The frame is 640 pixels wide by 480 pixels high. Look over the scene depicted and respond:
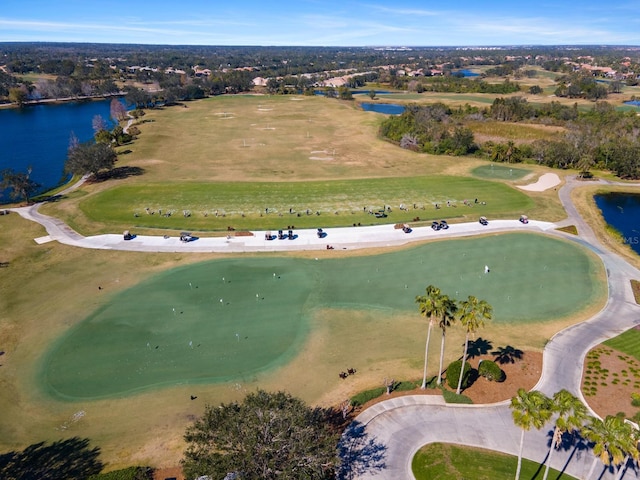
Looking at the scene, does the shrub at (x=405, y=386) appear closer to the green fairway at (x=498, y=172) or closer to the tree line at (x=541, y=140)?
the green fairway at (x=498, y=172)

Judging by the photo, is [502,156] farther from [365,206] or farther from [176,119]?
[176,119]

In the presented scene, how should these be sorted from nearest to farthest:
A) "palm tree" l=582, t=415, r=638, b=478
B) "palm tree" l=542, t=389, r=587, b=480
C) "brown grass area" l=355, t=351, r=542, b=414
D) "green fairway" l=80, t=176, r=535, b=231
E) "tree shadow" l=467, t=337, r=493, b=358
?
1. "palm tree" l=582, t=415, r=638, b=478
2. "palm tree" l=542, t=389, r=587, b=480
3. "brown grass area" l=355, t=351, r=542, b=414
4. "tree shadow" l=467, t=337, r=493, b=358
5. "green fairway" l=80, t=176, r=535, b=231

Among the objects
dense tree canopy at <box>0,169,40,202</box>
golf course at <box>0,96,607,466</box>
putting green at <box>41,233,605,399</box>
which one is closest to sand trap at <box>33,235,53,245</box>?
golf course at <box>0,96,607,466</box>

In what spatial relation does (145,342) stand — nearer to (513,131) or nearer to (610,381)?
(610,381)

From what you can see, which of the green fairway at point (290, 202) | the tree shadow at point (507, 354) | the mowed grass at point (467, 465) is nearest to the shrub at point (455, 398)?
the mowed grass at point (467, 465)

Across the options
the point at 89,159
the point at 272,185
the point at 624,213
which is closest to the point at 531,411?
the point at 272,185

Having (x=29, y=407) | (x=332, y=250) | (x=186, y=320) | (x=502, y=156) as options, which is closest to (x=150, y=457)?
(x=29, y=407)

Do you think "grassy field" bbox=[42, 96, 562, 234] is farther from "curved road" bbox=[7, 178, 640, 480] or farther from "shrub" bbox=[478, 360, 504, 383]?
"shrub" bbox=[478, 360, 504, 383]
